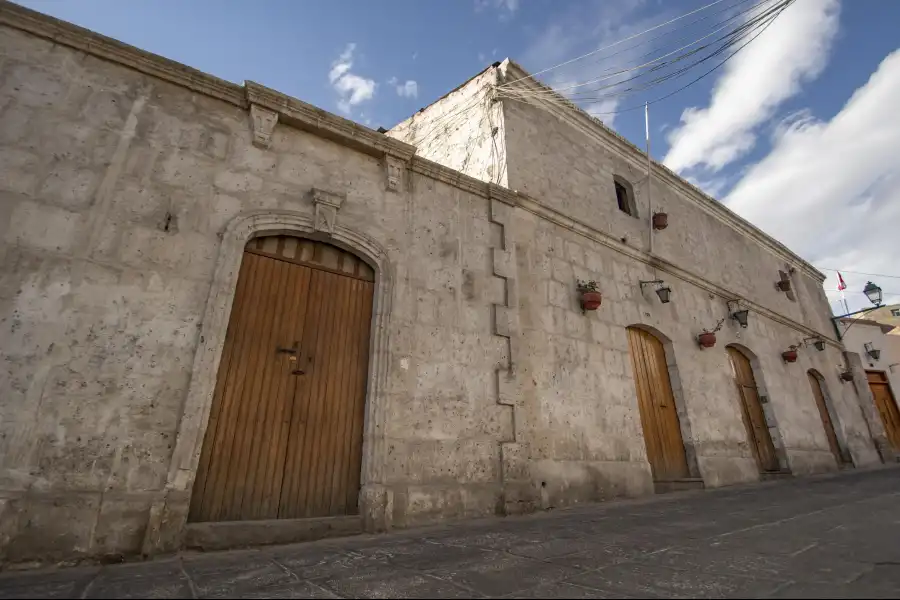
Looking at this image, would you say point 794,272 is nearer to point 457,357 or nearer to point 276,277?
point 457,357

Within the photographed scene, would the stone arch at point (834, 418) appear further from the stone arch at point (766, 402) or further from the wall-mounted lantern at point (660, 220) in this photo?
the wall-mounted lantern at point (660, 220)

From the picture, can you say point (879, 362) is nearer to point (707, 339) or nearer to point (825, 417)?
point (825, 417)

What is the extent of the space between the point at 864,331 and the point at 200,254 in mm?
19010

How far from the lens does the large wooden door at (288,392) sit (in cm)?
346

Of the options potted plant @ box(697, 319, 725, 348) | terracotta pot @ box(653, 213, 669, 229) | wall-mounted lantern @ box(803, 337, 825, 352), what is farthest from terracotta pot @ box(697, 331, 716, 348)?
wall-mounted lantern @ box(803, 337, 825, 352)

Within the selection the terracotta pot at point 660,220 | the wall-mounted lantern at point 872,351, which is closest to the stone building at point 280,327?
the terracotta pot at point 660,220

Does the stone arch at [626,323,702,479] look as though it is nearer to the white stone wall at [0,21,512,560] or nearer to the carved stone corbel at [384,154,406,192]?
the white stone wall at [0,21,512,560]

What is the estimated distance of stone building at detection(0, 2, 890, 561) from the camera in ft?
9.80

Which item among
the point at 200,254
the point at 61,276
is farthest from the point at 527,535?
the point at 61,276

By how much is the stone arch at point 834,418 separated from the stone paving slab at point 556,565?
28.9ft

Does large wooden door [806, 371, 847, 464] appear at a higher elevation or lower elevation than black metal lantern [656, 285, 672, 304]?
lower

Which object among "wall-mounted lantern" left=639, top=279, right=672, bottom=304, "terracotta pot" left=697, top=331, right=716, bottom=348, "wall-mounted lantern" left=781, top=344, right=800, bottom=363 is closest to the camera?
"wall-mounted lantern" left=639, top=279, right=672, bottom=304

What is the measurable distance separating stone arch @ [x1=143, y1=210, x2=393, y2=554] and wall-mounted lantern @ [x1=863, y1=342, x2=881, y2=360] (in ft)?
55.6

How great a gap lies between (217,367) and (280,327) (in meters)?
0.67
